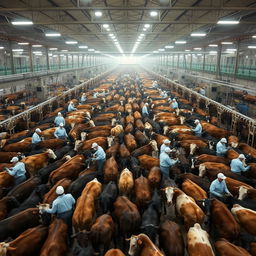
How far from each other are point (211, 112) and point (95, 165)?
1121 cm

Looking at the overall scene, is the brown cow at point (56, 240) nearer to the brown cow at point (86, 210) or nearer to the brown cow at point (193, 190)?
the brown cow at point (86, 210)

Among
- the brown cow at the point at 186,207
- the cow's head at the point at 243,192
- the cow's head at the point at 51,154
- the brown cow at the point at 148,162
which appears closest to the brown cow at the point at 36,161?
the cow's head at the point at 51,154

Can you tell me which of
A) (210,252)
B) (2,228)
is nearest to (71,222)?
(2,228)

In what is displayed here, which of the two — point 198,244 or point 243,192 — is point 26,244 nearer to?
point 198,244

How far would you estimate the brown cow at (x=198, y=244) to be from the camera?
4.45m

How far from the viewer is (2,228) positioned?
521cm

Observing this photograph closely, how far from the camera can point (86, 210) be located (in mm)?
5645

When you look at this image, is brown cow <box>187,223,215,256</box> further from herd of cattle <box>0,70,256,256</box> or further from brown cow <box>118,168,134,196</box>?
brown cow <box>118,168,134,196</box>

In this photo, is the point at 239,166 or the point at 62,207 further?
the point at 239,166

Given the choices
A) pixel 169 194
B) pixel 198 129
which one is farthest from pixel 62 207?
pixel 198 129

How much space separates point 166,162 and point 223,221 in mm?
2455

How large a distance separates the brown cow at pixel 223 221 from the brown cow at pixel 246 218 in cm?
32

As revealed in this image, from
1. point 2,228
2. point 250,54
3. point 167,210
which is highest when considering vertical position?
point 250,54

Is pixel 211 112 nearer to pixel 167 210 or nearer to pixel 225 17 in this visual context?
pixel 225 17
